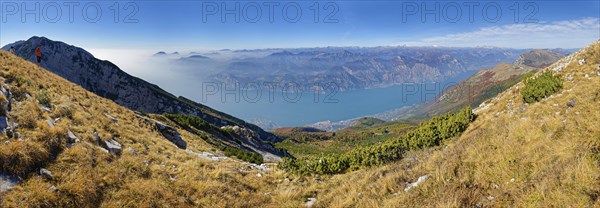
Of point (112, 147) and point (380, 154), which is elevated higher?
point (112, 147)

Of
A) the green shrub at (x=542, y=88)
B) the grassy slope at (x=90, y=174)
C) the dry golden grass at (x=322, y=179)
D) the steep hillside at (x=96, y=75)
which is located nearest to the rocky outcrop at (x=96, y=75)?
the steep hillside at (x=96, y=75)

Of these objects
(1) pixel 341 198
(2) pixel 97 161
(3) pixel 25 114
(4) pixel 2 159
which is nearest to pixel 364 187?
(1) pixel 341 198

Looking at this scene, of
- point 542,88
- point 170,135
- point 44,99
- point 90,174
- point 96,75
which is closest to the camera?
point 90,174

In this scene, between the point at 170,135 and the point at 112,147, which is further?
the point at 170,135

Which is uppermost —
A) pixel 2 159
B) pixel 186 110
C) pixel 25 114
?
pixel 25 114

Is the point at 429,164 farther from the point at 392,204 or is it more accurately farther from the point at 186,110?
the point at 186,110

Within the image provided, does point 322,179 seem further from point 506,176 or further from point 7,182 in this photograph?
point 7,182

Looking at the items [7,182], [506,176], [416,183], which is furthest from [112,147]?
[506,176]

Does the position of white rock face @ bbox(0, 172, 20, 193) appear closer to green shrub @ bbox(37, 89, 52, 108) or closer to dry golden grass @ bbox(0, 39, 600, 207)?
dry golden grass @ bbox(0, 39, 600, 207)

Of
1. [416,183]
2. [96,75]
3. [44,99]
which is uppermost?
[96,75]

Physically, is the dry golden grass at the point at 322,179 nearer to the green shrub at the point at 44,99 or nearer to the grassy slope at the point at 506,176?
the grassy slope at the point at 506,176
